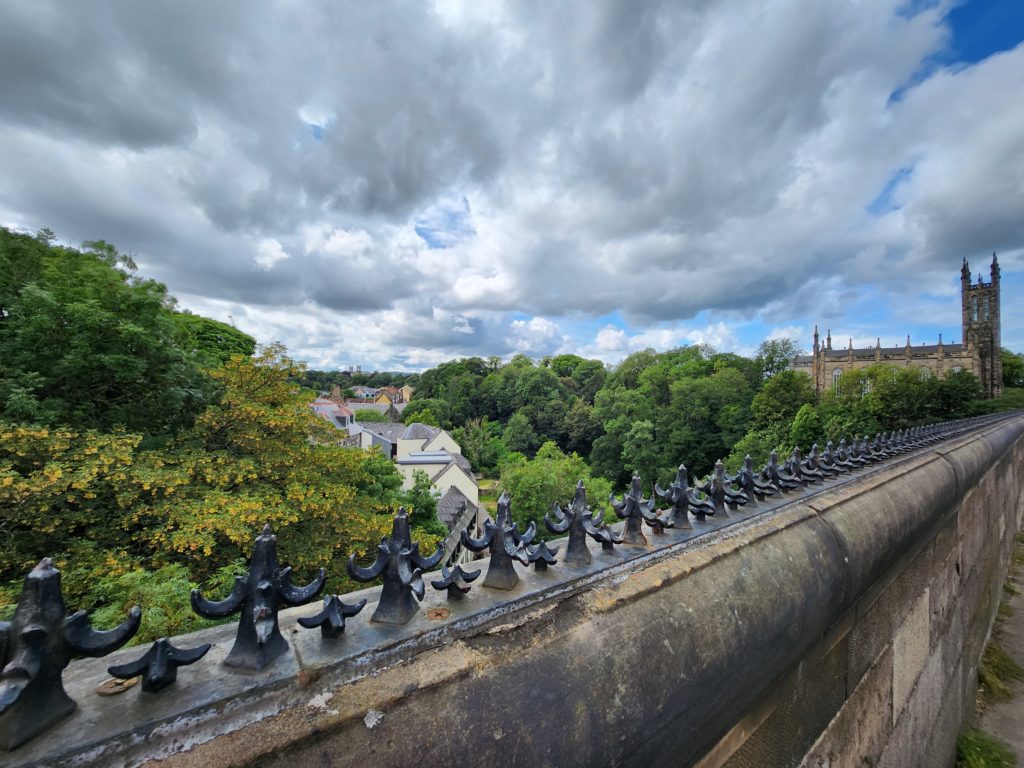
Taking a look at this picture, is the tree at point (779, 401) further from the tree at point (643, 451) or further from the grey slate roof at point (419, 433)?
the grey slate roof at point (419, 433)

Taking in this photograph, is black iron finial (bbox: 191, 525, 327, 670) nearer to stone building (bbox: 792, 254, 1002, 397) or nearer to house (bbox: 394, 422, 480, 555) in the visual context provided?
house (bbox: 394, 422, 480, 555)

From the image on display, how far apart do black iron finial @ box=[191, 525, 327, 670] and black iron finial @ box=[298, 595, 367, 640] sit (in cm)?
5

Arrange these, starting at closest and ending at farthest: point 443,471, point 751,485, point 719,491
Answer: point 719,491 → point 751,485 → point 443,471

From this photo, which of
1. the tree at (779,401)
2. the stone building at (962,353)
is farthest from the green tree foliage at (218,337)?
the stone building at (962,353)

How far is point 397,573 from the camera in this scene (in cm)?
96

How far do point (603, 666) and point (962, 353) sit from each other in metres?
69.1

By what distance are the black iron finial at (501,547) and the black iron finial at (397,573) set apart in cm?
14

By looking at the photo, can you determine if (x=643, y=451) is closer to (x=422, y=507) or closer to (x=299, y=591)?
(x=422, y=507)

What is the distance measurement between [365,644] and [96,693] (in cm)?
41

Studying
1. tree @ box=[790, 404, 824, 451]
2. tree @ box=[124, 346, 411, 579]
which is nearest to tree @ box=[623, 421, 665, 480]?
tree @ box=[790, 404, 824, 451]

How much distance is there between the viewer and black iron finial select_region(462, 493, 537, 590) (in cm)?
111

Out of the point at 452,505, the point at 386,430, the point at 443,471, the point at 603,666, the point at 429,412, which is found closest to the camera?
the point at 603,666

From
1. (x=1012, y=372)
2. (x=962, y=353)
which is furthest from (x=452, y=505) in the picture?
(x=1012, y=372)

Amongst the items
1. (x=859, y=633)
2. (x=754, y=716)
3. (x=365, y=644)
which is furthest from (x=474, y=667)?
(x=859, y=633)
